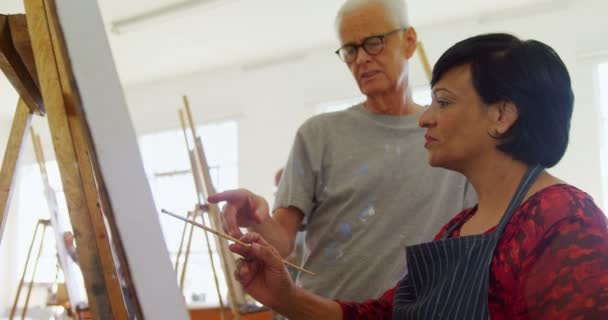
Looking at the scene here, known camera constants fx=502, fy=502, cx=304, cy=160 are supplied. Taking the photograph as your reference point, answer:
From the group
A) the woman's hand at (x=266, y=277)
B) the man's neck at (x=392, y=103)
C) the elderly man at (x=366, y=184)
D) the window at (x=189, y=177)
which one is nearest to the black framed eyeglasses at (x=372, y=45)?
the elderly man at (x=366, y=184)

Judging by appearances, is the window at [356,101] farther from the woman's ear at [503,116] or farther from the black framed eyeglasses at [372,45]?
the woman's ear at [503,116]

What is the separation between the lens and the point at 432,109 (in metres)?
0.90

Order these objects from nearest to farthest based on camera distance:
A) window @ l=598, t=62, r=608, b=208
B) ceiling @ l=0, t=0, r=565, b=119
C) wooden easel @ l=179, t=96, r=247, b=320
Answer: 1. wooden easel @ l=179, t=96, r=247, b=320
2. window @ l=598, t=62, r=608, b=208
3. ceiling @ l=0, t=0, r=565, b=119

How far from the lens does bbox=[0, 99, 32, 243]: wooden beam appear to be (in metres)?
1.04

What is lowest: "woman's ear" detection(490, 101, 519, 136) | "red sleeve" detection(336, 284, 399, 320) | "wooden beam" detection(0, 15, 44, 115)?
"red sleeve" detection(336, 284, 399, 320)

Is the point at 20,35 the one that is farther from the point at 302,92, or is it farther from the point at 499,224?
the point at 302,92

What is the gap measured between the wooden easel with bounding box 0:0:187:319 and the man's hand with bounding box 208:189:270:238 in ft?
0.70

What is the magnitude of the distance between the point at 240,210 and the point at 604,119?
4.31m

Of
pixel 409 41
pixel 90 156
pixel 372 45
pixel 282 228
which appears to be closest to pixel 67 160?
pixel 90 156

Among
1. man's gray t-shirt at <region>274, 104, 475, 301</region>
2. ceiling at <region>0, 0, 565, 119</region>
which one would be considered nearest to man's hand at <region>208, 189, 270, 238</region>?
man's gray t-shirt at <region>274, 104, 475, 301</region>

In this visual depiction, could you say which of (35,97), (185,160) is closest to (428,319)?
(35,97)

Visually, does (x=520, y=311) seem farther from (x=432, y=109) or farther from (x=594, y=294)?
(x=432, y=109)

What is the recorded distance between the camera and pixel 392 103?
4.13 feet

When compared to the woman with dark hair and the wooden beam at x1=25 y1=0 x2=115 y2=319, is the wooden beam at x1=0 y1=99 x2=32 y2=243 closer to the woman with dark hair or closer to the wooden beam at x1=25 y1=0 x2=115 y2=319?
the wooden beam at x1=25 y1=0 x2=115 y2=319
